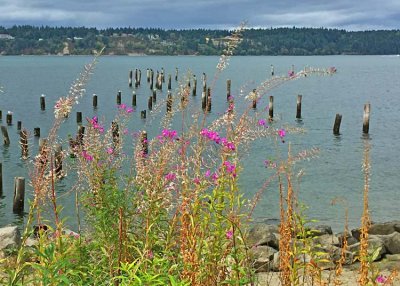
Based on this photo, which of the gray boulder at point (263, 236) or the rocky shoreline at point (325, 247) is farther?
the gray boulder at point (263, 236)

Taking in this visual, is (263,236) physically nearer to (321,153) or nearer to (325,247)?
(325,247)

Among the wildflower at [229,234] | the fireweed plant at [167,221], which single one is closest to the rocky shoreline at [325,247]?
the fireweed plant at [167,221]

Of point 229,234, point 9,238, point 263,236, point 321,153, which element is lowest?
point 321,153

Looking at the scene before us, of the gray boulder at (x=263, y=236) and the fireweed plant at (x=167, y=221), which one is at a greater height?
the fireweed plant at (x=167, y=221)

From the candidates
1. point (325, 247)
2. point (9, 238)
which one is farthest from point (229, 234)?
point (9, 238)

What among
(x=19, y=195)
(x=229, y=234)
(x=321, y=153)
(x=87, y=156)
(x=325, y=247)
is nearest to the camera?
(x=229, y=234)

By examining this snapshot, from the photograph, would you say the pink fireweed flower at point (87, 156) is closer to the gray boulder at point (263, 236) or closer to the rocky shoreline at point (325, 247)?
the rocky shoreline at point (325, 247)

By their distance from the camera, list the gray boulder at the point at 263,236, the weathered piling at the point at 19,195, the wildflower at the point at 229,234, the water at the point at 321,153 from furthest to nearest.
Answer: the water at the point at 321,153 < the weathered piling at the point at 19,195 < the gray boulder at the point at 263,236 < the wildflower at the point at 229,234

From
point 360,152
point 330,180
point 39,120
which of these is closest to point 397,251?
point 330,180

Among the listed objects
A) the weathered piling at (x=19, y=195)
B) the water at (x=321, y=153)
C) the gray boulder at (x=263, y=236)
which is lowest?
the water at (x=321, y=153)

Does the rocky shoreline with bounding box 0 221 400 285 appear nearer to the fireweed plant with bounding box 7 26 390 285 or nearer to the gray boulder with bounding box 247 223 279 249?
the gray boulder with bounding box 247 223 279 249

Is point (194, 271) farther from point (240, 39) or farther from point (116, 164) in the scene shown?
point (116, 164)

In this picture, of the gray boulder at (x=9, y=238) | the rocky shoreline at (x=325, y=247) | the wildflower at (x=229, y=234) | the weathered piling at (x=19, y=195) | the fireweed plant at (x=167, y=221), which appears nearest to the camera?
the fireweed plant at (x=167, y=221)

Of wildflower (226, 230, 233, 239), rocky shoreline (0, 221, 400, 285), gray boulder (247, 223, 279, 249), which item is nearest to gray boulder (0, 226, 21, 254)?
rocky shoreline (0, 221, 400, 285)
